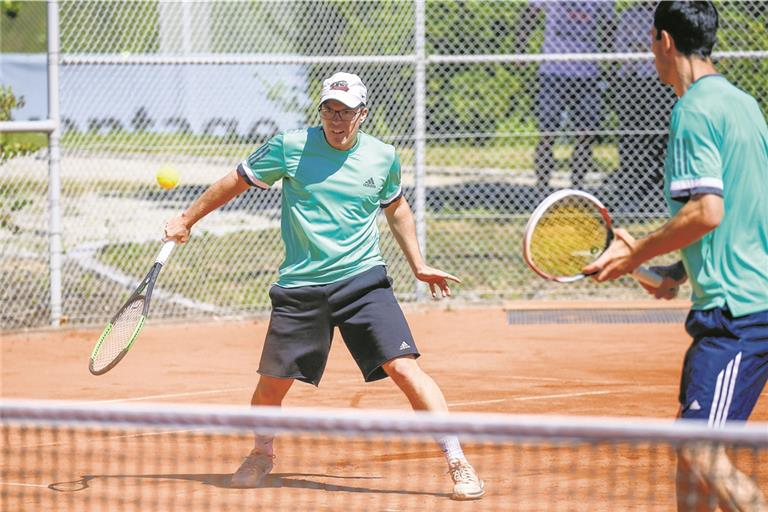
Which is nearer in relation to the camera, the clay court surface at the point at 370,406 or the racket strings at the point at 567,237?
the racket strings at the point at 567,237

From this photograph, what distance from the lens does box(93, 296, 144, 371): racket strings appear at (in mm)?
5590

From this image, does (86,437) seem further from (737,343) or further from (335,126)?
(737,343)

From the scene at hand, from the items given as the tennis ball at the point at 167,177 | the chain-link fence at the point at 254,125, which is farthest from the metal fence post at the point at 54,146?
the tennis ball at the point at 167,177

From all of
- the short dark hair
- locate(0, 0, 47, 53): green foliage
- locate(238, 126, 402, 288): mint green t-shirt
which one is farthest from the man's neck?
locate(0, 0, 47, 53): green foliage

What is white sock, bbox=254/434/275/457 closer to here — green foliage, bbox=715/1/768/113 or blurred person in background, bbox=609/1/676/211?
blurred person in background, bbox=609/1/676/211

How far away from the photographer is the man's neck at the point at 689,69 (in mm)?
3727

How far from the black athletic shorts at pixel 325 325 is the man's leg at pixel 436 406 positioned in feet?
0.27

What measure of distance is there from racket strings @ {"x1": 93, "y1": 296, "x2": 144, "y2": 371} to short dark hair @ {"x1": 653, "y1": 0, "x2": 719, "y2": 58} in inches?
112

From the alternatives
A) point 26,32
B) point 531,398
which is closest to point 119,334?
point 531,398

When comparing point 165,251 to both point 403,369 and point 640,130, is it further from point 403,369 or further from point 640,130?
point 640,130

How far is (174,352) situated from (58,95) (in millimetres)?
2287

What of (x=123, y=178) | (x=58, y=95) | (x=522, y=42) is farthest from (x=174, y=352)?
(x=522, y=42)

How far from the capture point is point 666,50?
3762mm

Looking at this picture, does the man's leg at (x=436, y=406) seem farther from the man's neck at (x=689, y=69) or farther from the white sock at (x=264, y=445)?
the man's neck at (x=689, y=69)
